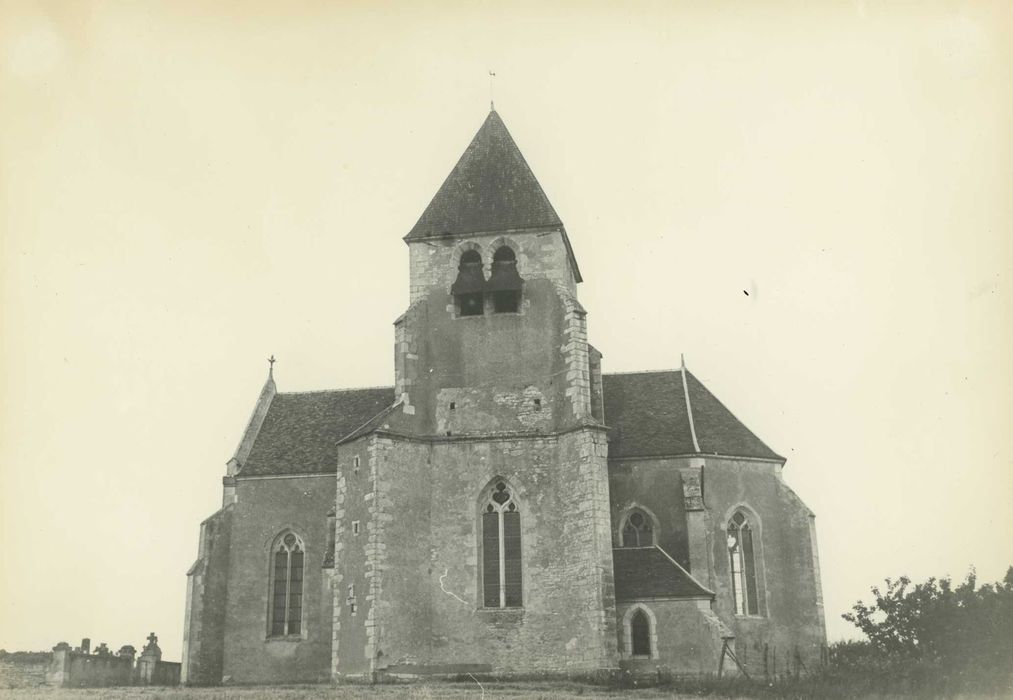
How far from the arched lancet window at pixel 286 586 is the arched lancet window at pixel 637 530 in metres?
10.1

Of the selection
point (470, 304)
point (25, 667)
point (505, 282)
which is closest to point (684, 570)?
point (505, 282)

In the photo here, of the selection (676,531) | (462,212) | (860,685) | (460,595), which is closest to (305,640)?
(460,595)

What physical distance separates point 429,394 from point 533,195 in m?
7.11

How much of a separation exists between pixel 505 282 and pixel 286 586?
1187 cm

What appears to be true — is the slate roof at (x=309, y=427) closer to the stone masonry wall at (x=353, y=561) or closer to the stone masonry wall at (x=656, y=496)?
the stone masonry wall at (x=353, y=561)

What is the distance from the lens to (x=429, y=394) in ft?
106

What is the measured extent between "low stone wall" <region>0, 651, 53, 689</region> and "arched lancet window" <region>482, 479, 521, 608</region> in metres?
15.1

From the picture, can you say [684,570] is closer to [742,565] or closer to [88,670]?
[742,565]

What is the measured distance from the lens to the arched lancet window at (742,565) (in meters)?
33.3

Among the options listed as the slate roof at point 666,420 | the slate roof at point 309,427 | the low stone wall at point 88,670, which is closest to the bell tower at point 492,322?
the slate roof at point 666,420

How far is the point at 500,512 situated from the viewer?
3122 centimetres

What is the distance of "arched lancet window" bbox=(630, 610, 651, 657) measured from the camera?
100ft

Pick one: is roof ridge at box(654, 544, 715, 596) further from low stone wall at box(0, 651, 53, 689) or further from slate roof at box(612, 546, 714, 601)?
low stone wall at box(0, 651, 53, 689)

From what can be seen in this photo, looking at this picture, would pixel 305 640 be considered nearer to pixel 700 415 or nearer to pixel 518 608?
pixel 518 608
